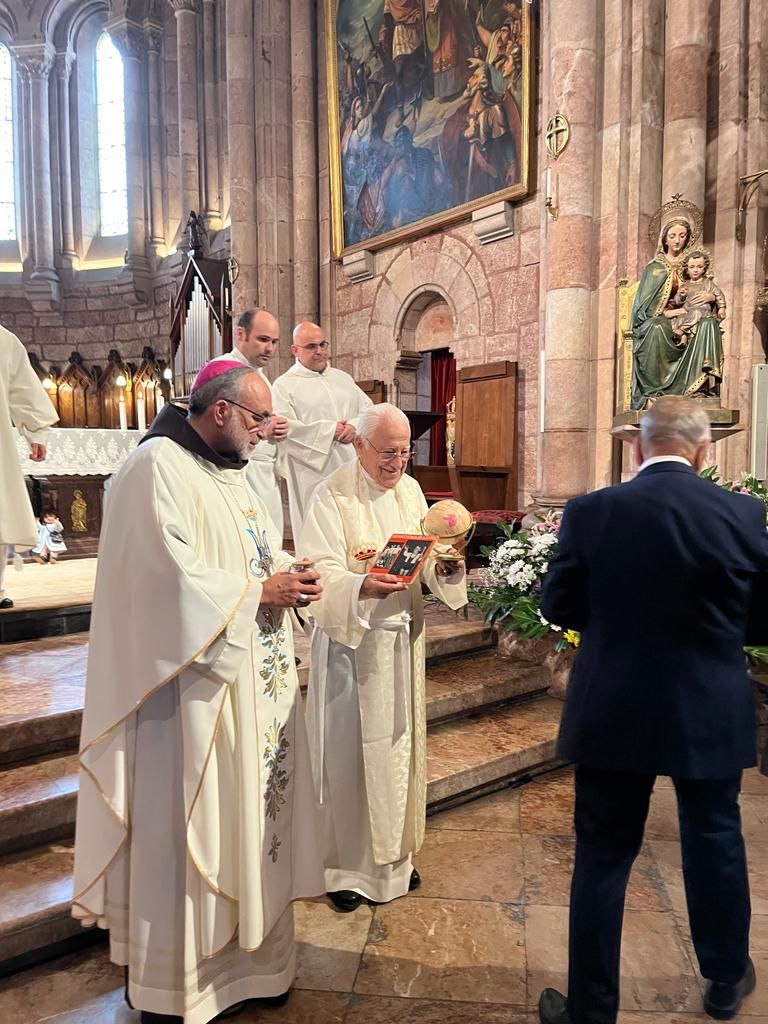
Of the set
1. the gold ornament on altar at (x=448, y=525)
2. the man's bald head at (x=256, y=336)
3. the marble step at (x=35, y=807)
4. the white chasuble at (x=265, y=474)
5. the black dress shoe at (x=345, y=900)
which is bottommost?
the black dress shoe at (x=345, y=900)

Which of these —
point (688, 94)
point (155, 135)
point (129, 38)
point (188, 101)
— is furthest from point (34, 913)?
point (129, 38)

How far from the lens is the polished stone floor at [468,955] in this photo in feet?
→ 7.34

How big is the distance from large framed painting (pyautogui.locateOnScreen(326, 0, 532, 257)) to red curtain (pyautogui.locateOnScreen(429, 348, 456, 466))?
1655mm

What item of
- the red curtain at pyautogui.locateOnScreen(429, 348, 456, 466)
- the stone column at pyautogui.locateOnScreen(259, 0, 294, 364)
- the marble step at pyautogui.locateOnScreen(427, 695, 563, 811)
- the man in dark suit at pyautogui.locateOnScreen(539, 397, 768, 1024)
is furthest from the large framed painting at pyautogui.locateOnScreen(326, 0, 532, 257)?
the man in dark suit at pyautogui.locateOnScreen(539, 397, 768, 1024)

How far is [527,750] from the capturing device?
3889mm

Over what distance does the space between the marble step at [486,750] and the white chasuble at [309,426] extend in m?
1.54

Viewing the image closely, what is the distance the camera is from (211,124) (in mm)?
13539

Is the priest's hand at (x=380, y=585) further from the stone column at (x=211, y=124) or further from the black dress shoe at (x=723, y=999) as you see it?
the stone column at (x=211, y=124)

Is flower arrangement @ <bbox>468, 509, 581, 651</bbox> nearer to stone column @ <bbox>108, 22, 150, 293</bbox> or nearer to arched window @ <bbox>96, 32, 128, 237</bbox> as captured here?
stone column @ <bbox>108, 22, 150, 293</bbox>

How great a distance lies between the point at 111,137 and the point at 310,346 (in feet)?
45.3

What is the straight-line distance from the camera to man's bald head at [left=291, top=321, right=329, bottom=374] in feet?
14.8

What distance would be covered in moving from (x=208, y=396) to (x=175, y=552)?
0.46 meters

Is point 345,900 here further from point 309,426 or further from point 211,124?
point 211,124

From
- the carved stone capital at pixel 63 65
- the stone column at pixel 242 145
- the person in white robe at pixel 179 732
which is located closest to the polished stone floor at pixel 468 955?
the person in white robe at pixel 179 732
